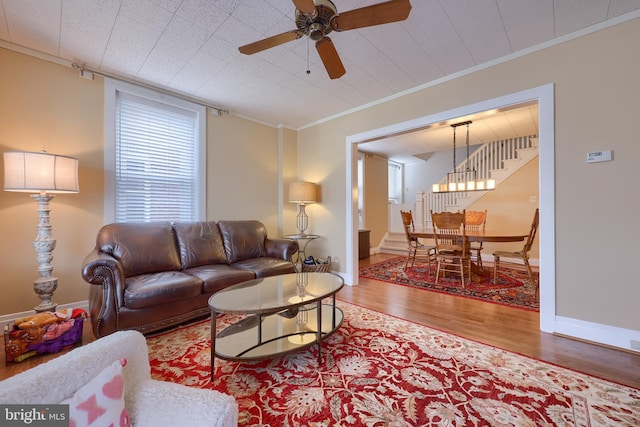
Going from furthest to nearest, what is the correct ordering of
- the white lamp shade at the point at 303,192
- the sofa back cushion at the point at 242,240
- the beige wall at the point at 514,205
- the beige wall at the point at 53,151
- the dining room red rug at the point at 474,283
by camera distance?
the beige wall at the point at 514,205 → the white lamp shade at the point at 303,192 → the sofa back cushion at the point at 242,240 → the dining room red rug at the point at 474,283 → the beige wall at the point at 53,151

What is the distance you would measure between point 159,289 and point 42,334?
0.79 metres

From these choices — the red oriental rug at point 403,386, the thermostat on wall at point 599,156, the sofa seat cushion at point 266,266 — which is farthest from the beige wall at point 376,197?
the red oriental rug at point 403,386

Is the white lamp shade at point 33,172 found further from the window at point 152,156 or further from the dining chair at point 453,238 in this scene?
the dining chair at point 453,238

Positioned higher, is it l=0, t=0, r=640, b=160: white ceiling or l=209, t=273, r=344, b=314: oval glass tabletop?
l=0, t=0, r=640, b=160: white ceiling

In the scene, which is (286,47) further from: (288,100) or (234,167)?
(234,167)

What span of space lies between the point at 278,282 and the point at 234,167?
91.0 inches

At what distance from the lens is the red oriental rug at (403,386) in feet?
4.41

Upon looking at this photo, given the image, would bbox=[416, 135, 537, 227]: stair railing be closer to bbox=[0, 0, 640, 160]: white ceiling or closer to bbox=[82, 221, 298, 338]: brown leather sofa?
bbox=[0, 0, 640, 160]: white ceiling

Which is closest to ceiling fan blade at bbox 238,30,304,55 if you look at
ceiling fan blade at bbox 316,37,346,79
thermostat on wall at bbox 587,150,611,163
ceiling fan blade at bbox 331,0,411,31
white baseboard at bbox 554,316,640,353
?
ceiling fan blade at bbox 316,37,346,79

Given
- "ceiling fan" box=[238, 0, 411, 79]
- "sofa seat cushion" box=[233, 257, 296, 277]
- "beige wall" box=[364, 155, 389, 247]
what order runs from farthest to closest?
"beige wall" box=[364, 155, 389, 247]
"sofa seat cushion" box=[233, 257, 296, 277]
"ceiling fan" box=[238, 0, 411, 79]

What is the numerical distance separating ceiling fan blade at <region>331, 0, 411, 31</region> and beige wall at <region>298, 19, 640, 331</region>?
1734 millimetres

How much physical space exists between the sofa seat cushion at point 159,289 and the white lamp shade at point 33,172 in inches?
40.2

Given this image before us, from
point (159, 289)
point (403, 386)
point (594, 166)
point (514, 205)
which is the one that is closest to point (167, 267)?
point (159, 289)

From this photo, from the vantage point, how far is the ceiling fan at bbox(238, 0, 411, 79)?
146 centimetres
